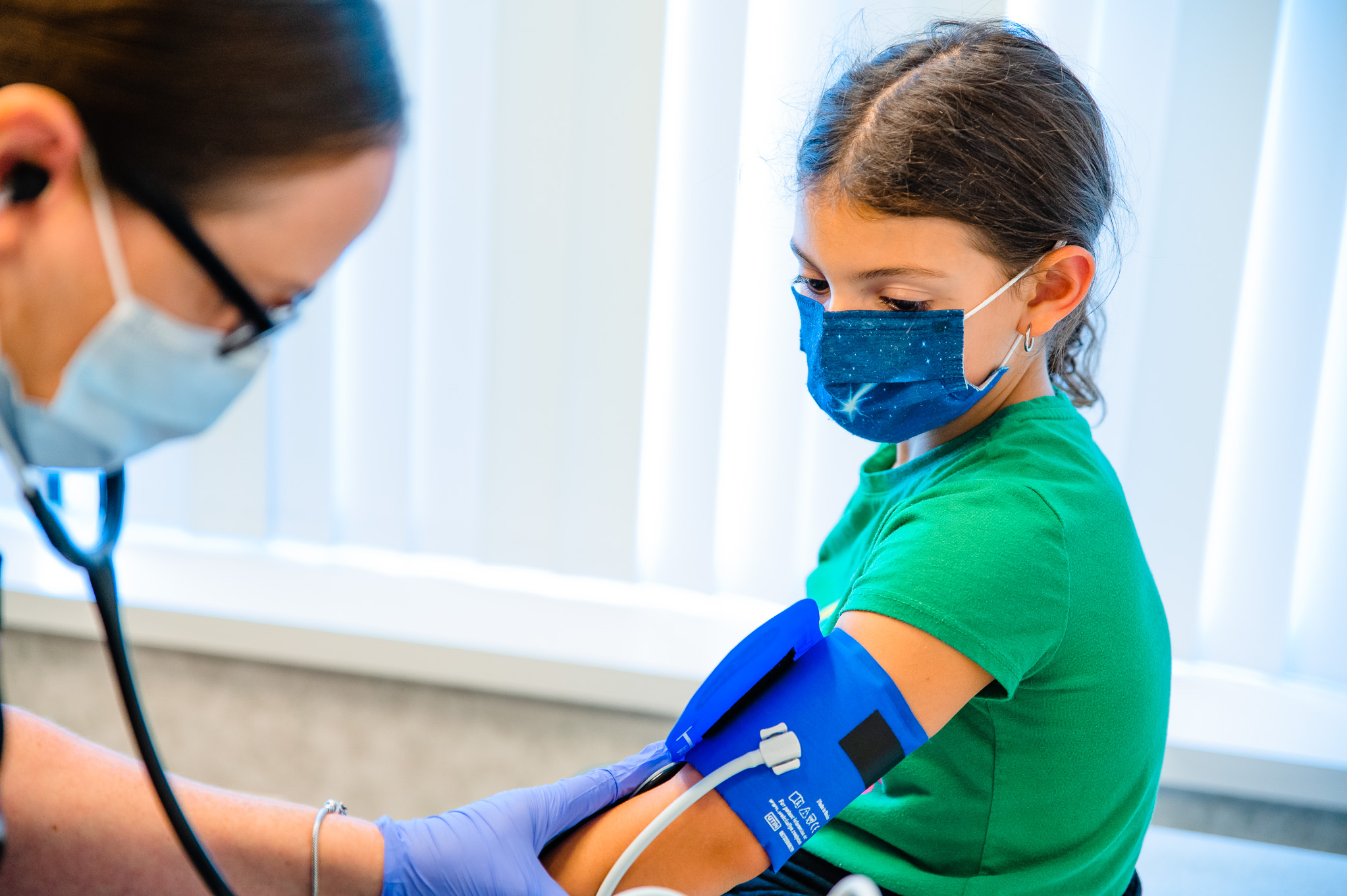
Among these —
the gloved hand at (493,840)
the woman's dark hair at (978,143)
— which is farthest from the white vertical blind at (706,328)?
the gloved hand at (493,840)

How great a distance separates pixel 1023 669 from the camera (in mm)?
863

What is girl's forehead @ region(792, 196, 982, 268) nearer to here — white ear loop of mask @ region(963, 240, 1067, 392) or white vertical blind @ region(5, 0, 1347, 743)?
white ear loop of mask @ region(963, 240, 1067, 392)

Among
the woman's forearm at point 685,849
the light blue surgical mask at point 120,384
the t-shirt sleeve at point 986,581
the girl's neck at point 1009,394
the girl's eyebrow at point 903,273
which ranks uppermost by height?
the girl's eyebrow at point 903,273

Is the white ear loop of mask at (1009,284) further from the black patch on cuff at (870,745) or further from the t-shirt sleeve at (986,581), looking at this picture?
the black patch on cuff at (870,745)

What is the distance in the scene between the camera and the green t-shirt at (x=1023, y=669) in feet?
2.83

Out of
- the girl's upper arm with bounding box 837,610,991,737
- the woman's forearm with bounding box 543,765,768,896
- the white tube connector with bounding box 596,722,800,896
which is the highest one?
the girl's upper arm with bounding box 837,610,991,737

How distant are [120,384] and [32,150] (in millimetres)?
173

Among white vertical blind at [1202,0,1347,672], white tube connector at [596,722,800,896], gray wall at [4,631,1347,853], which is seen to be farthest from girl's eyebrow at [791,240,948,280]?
gray wall at [4,631,1347,853]

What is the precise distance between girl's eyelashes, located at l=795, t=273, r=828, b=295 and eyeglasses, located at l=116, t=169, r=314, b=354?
21.9 inches

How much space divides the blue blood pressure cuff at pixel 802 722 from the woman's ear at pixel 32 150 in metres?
0.63

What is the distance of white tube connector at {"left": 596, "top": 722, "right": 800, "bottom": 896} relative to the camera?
85cm

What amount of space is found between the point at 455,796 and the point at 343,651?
374 millimetres

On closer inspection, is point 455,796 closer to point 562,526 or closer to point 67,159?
point 562,526

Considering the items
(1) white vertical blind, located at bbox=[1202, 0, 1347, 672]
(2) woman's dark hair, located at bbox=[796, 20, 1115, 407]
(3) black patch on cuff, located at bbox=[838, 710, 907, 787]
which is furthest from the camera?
(1) white vertical blind, located at bbox=[1202, 0, 1347, 672]
